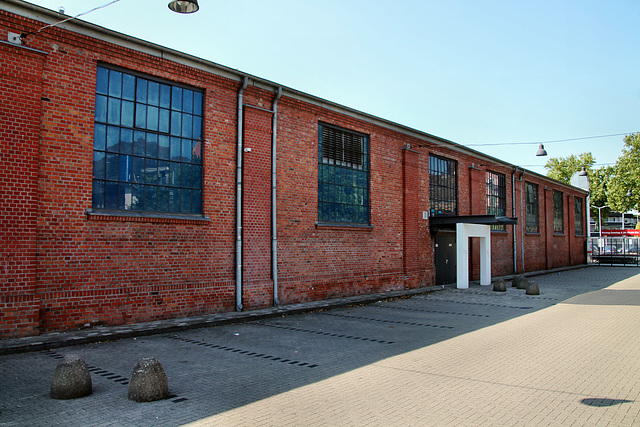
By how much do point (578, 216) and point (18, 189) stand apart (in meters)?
39.7

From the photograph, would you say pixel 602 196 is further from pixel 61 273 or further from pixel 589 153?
pixel 61 273

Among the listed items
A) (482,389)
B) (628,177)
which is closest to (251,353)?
(482,389)

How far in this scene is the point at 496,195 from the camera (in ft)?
82.9

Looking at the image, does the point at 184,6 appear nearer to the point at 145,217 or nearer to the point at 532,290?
the point at 145,217

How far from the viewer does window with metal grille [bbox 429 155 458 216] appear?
1989 cm

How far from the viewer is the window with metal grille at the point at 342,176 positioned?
14852 millimetres

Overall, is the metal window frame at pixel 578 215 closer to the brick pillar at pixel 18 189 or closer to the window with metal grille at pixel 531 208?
the window with metal grille at pixel 531 208

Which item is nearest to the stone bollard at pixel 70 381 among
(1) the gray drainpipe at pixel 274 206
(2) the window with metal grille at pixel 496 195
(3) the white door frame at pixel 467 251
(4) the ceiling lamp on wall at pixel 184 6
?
(4) the ceiling lamp on wall at pixel 184 6

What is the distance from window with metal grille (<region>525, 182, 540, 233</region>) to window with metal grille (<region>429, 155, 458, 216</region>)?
30.5ft

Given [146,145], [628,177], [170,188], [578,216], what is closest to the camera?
[146,145]

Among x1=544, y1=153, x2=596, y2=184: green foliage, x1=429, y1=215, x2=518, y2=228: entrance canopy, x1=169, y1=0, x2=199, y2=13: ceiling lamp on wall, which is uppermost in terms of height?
x1=544, y1=153, x2=596, y2=184: green foliage

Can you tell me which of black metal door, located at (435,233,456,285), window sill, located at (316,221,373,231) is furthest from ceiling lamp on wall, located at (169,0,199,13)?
black metal door, located at (435,233,456,285)

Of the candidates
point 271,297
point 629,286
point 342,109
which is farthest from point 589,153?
point 271,297

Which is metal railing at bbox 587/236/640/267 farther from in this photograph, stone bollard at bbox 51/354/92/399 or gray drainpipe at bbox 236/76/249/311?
stone bollard at bbox 51/354/92/399
